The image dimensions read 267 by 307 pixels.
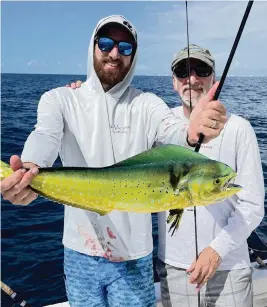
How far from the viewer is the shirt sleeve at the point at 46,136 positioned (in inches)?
82.5

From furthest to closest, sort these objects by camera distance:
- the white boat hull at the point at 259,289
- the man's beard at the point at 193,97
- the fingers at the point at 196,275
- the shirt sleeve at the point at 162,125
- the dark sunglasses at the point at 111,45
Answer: the white boat hull at the point at 259,289, the man's beard at the point at 193,97, the fingers at the point at 196,275, the dark sunglasses at the point at 111,45, the shirt sleeve at the point at 162,125

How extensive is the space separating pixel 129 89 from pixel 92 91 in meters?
0.25

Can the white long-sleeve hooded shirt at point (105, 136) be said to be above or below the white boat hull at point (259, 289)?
above

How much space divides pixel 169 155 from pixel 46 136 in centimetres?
90

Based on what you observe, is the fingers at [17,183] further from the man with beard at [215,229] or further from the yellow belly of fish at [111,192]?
the man with beard at [215,229]

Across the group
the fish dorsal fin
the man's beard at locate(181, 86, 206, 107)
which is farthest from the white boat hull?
the fish dorsal fin

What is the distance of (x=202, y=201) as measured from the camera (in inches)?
67.9

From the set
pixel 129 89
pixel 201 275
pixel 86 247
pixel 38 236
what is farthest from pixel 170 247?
pixel 38 236

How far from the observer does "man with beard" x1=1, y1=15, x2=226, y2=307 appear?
268 centimetres

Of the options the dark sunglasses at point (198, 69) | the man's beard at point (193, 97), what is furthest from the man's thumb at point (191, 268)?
the dark sunglasses at point (198, 69)

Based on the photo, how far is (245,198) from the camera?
2.90 meters

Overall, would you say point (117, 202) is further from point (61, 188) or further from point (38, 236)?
point (38, 236)

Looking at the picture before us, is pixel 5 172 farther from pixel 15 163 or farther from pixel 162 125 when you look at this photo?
pixel 162 125

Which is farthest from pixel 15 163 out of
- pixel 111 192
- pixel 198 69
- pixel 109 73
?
pixel 198 69
